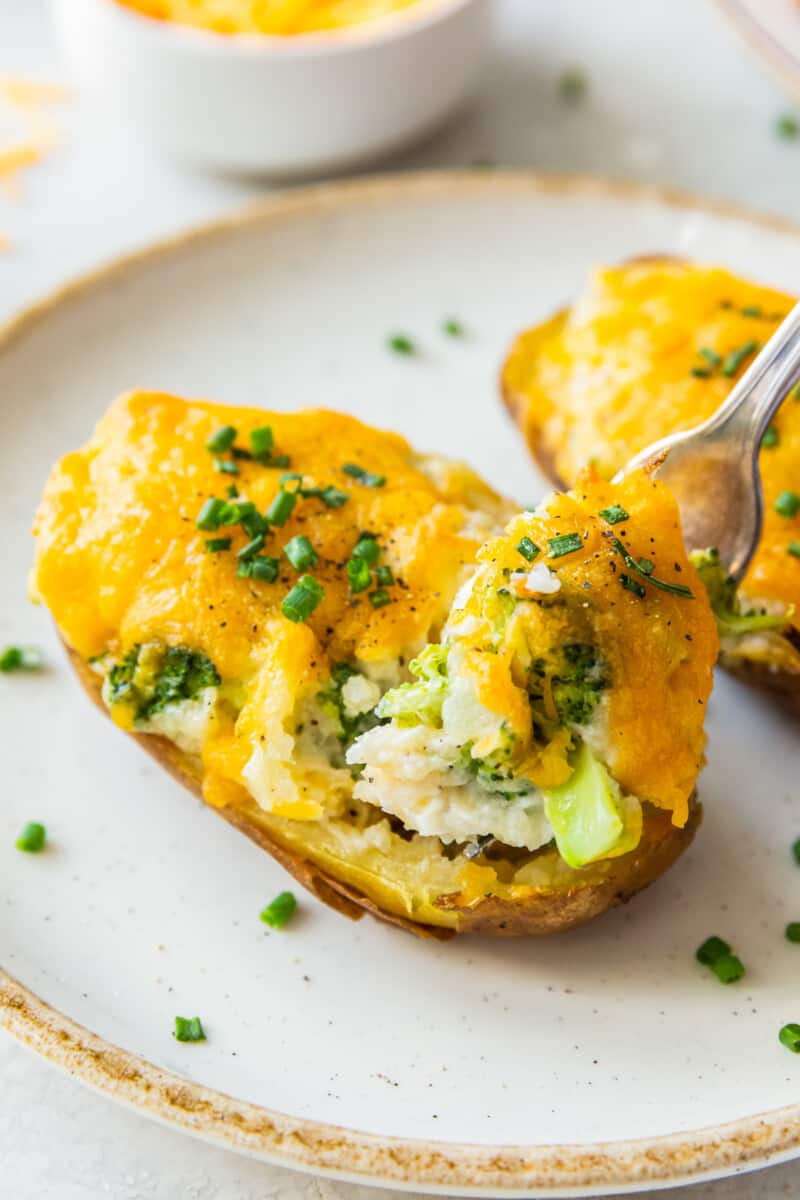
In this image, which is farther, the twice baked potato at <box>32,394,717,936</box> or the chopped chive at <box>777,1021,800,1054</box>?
the chopped chive at <box>777,1021,800,1054</box>

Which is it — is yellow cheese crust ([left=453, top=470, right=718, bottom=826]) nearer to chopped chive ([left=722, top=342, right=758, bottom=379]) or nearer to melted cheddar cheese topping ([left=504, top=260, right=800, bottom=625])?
melted cheddar cheese topping ([left=504, top=260, right=800, bottom=625])

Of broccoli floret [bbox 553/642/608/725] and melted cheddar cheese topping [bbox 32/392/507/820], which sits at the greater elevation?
broccoli floret [bbox 553/642/608/725]

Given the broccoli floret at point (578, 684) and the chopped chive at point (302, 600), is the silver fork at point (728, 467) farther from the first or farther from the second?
the chopped chive at point (302, 600)

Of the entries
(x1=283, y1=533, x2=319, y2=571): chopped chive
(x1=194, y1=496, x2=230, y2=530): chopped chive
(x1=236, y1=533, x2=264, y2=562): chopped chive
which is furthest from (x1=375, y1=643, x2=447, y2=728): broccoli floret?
(x1=194, y1=496, x2=230, y2=530): chopped chive

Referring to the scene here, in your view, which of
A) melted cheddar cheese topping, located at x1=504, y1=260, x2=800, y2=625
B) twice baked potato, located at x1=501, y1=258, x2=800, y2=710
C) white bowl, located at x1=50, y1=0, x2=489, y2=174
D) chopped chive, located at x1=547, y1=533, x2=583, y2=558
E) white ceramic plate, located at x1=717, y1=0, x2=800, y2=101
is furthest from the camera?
white ceramic plate, located at x1=717, y1=0, x2=800, y2=101

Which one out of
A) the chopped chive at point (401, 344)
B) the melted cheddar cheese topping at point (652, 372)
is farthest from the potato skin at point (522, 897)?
the chopped chive at point (401, 344)

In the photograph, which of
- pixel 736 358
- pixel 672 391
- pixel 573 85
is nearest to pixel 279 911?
pixel 672 391

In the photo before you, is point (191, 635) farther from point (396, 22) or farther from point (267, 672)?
point (396, 22)
